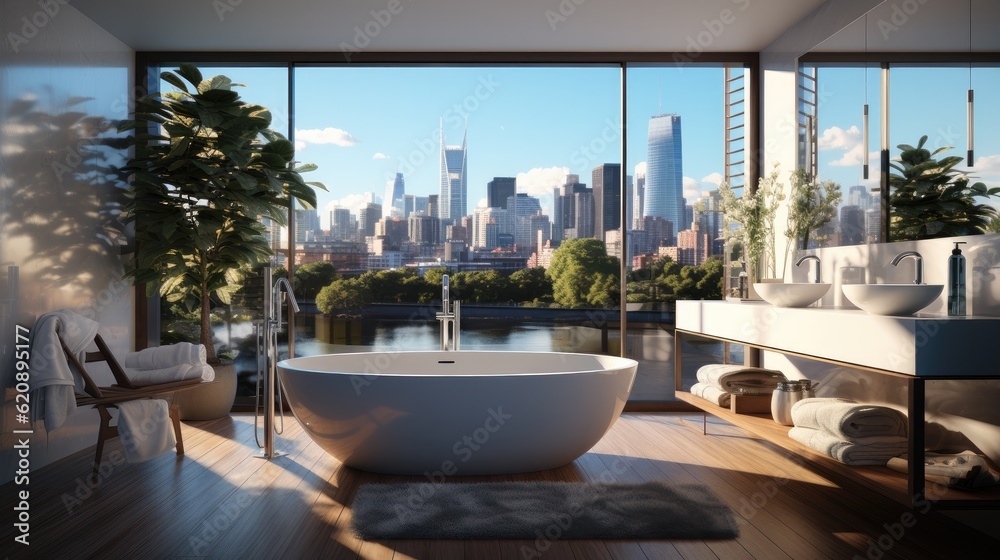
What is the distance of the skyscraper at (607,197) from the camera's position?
5.20 meters

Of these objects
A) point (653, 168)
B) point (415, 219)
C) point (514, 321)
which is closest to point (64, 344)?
point (415, 219)

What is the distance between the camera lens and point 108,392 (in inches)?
143

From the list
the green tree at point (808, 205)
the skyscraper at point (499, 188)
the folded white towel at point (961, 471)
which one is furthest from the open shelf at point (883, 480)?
the skyscraper at point (499, 188)

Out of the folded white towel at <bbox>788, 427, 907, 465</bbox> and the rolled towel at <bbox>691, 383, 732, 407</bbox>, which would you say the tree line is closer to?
the rolled towel at <bbox>691, 383, 732, 407</bbox>

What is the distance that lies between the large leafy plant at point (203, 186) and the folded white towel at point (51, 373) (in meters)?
1.01

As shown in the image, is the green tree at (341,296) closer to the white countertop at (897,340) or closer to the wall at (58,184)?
the wall at (58,184)

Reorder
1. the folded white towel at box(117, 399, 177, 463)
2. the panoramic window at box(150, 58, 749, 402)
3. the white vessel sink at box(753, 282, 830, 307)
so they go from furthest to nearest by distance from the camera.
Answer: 1. the panoramic window at box(150, 58, 749, 402)
2. the folded white towel at box(117, 399, 177, 463)
3. the white vessel sink at box(753, 282, 830, 307)

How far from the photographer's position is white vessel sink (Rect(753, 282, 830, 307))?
3.40 meters

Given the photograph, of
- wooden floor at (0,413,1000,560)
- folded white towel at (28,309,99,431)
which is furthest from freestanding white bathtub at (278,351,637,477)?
folded white towel at (28,309,99,431)

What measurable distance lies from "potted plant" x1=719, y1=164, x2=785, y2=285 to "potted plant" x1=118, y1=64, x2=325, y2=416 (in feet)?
8.73

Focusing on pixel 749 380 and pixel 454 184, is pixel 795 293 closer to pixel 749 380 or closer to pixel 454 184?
pixel 749 380

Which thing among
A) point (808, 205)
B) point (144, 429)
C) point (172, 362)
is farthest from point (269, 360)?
point (808, 205)

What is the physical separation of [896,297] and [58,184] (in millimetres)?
3972

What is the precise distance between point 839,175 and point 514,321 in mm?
2271
